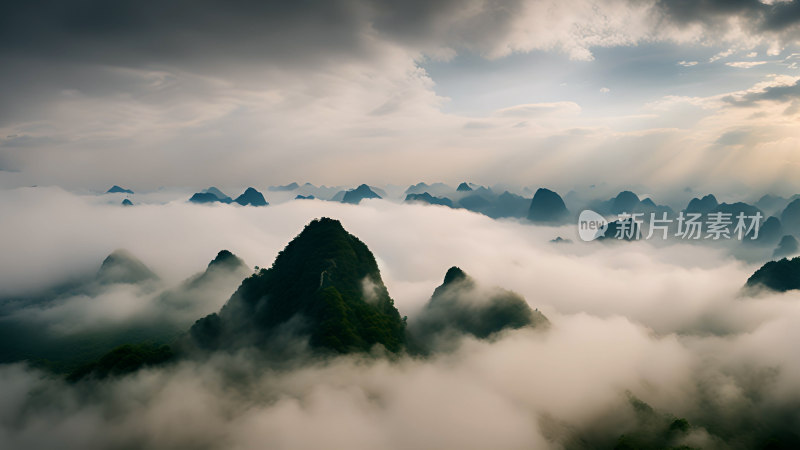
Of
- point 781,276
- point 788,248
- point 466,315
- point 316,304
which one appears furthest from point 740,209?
point 316,304

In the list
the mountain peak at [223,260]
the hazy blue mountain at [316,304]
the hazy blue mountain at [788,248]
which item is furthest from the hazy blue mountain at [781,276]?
the mountain peak at [223,260]

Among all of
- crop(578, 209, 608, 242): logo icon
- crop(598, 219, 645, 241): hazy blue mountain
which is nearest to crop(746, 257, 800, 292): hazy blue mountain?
crop(578, 209, 608, 242): logo icon

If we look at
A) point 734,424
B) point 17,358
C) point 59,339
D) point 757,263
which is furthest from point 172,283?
point 757,263

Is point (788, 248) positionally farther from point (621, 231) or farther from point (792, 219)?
point (792, 219)

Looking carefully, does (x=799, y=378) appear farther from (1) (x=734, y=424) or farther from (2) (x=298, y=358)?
(2) (x=298, y=358)

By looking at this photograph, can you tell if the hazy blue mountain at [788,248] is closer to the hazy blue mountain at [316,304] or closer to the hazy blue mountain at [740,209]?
the hazy blue mountain at [740,209]

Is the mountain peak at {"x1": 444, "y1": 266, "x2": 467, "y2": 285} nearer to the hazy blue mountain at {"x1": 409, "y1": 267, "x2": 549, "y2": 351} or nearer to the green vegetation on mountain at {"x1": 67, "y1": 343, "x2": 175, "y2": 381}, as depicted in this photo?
the hazy blue mountain at {"x1": 409, "y1": 267, "x2": 549, "y2": 351}
